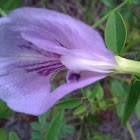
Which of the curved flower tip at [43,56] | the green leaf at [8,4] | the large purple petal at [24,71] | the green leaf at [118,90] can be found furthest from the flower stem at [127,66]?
the green leaf at [8,4]

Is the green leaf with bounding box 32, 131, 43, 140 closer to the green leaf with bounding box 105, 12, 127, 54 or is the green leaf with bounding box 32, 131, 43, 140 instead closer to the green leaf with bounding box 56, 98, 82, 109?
the green leaf with bounding box 56, 98, 82, 109

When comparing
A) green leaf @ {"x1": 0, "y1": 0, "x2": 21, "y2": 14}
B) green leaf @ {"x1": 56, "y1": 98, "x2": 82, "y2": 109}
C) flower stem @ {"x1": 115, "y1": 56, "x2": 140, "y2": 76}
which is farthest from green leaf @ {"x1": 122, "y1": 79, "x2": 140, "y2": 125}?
green leaf @ {"x1": 0, "y1": 0, "x2": 21, "y2": 14}

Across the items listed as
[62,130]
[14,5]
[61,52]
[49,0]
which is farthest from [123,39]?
[49,0]

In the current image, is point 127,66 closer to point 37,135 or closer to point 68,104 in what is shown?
point 68,104

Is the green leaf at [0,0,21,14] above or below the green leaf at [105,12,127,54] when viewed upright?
above

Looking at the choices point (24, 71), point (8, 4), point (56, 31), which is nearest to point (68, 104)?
point (24, 71)

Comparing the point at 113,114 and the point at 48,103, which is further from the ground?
the point at 48,103

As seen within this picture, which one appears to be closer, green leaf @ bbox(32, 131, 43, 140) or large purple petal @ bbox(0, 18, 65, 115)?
large purple petal @ bbox(0, 18, 65, 115)

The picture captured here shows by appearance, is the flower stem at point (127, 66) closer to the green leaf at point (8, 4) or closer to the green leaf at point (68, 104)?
the green leaf at point (68, 104)

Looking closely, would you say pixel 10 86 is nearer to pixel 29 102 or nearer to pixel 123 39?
pixel 29 102
